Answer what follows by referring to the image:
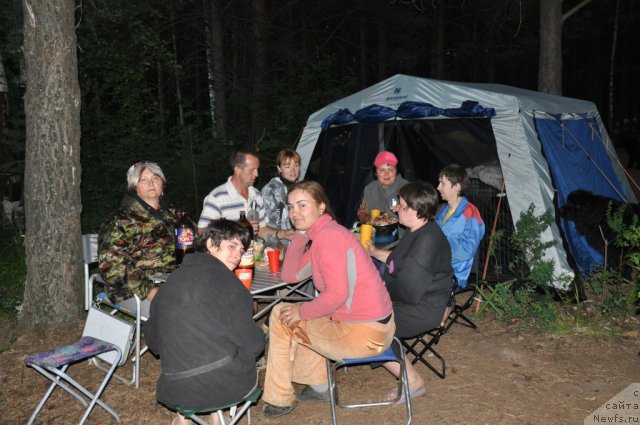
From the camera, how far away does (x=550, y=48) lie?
8.72 metres

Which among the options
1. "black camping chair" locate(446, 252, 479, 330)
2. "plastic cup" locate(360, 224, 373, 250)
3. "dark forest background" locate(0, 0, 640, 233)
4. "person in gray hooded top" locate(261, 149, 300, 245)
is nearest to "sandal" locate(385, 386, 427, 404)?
"black camping chair" locate(446, 252, 479, 330)

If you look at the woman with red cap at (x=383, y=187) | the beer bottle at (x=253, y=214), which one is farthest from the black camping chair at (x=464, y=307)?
the beer bottle at (x=253, y=214)

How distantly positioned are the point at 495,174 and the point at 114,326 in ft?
13.3

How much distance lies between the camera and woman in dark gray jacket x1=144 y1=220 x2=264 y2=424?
2.24 metres

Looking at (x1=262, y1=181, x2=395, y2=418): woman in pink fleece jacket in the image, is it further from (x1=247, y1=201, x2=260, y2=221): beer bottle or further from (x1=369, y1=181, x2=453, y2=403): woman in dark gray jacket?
(x1=247, y1=201, x2=260, y2=221): beer bottle

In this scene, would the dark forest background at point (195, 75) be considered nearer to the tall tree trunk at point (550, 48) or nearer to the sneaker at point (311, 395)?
the tall tree trunk at point (550, 48)

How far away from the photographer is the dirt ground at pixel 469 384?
10.8ft

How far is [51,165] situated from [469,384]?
11.1 ft

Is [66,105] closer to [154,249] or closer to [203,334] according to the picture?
[154,249]

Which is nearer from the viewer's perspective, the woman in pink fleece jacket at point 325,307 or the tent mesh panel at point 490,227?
the woman in pink fleece jacket at point 325,307

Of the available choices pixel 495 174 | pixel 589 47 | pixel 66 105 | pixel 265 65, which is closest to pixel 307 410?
pixel 66 105

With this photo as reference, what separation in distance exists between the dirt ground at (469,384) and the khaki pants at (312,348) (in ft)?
0.67

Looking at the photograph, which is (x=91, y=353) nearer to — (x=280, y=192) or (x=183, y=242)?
(x=183, y=242)

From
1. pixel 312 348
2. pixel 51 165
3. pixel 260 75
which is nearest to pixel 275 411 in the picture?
pixel 312 348
